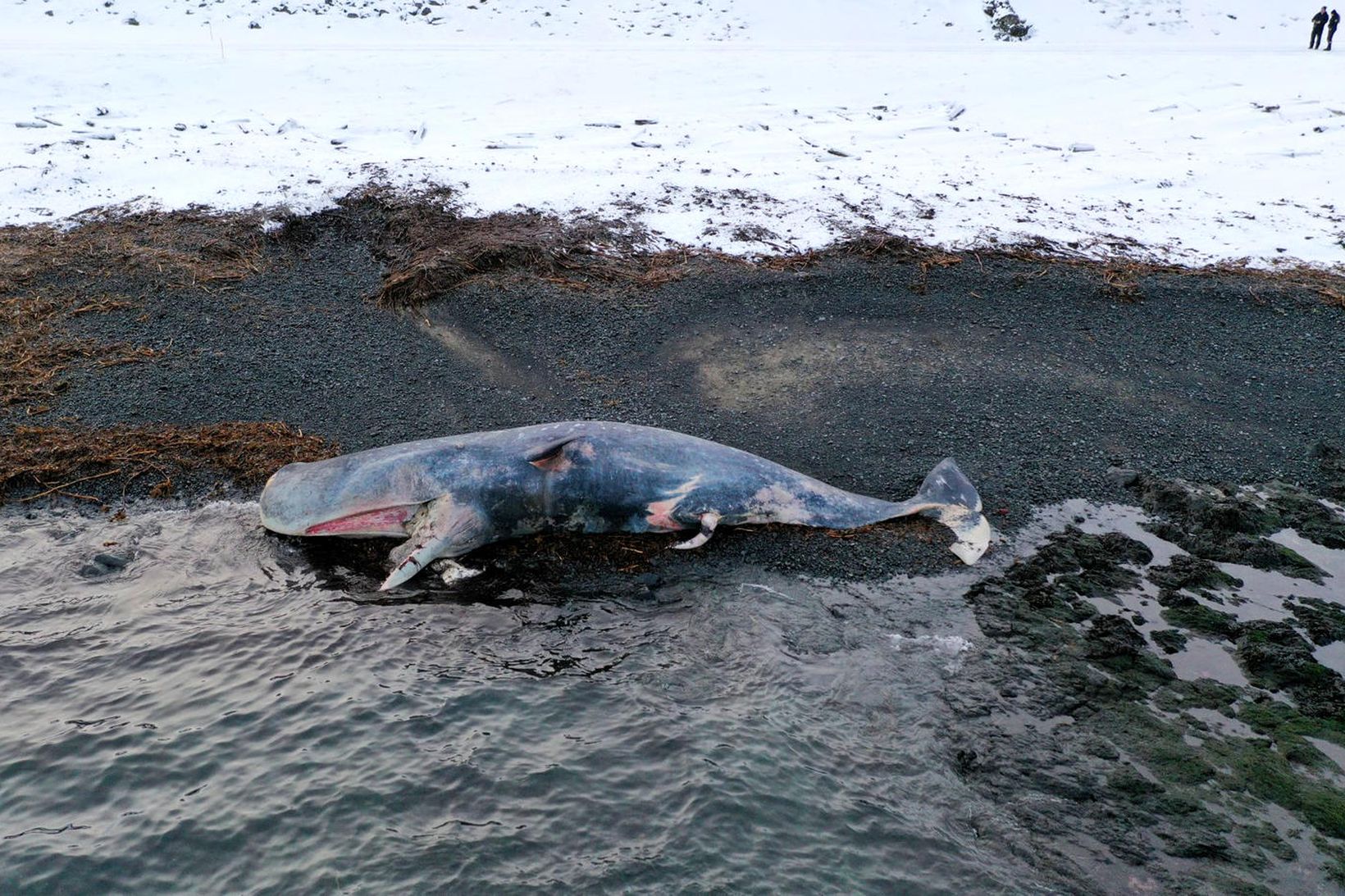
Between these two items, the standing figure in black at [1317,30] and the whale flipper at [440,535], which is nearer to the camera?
the whale flipper at [440,535]

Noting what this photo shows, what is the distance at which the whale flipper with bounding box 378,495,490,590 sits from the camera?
7625 millimetres

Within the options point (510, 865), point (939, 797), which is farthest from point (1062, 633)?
point (510, 865)

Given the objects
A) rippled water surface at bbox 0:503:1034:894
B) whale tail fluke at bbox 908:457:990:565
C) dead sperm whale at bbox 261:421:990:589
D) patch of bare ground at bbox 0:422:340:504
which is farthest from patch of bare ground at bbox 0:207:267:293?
whale tail fluke at bbox 908:457:990:565

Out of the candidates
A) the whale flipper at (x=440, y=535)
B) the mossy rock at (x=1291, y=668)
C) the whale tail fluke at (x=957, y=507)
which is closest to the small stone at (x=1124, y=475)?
the whale tail fluke at (x=957, y=507)

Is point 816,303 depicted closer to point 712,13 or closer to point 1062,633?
point 1062,633

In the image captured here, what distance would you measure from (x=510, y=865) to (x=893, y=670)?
10.5 ft

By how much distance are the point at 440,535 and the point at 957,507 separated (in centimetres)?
488

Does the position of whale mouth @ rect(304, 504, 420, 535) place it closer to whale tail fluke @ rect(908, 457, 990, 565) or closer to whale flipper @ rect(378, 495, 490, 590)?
whale flipper @ rect(378, 495, 490, 590)

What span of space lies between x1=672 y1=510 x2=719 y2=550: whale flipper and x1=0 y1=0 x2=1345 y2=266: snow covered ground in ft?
23.1

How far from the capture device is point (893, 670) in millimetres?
6781

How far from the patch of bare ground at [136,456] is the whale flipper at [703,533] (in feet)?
12.9

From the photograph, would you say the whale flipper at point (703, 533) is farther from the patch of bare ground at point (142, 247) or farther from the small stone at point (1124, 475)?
the patch of bare ground at point (142, 247)

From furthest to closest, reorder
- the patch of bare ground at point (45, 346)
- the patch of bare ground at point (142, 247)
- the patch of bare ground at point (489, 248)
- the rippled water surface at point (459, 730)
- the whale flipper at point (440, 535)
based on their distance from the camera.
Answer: the patch of bare ground at point (489, 248) → the patch of bare ground at point (142, 247) → the patch of bare ground at point (45, 346) → the whale flipper at point (440, 535) → the rippled water surface at point (459, 730)

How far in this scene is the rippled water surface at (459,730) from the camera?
509 cm
